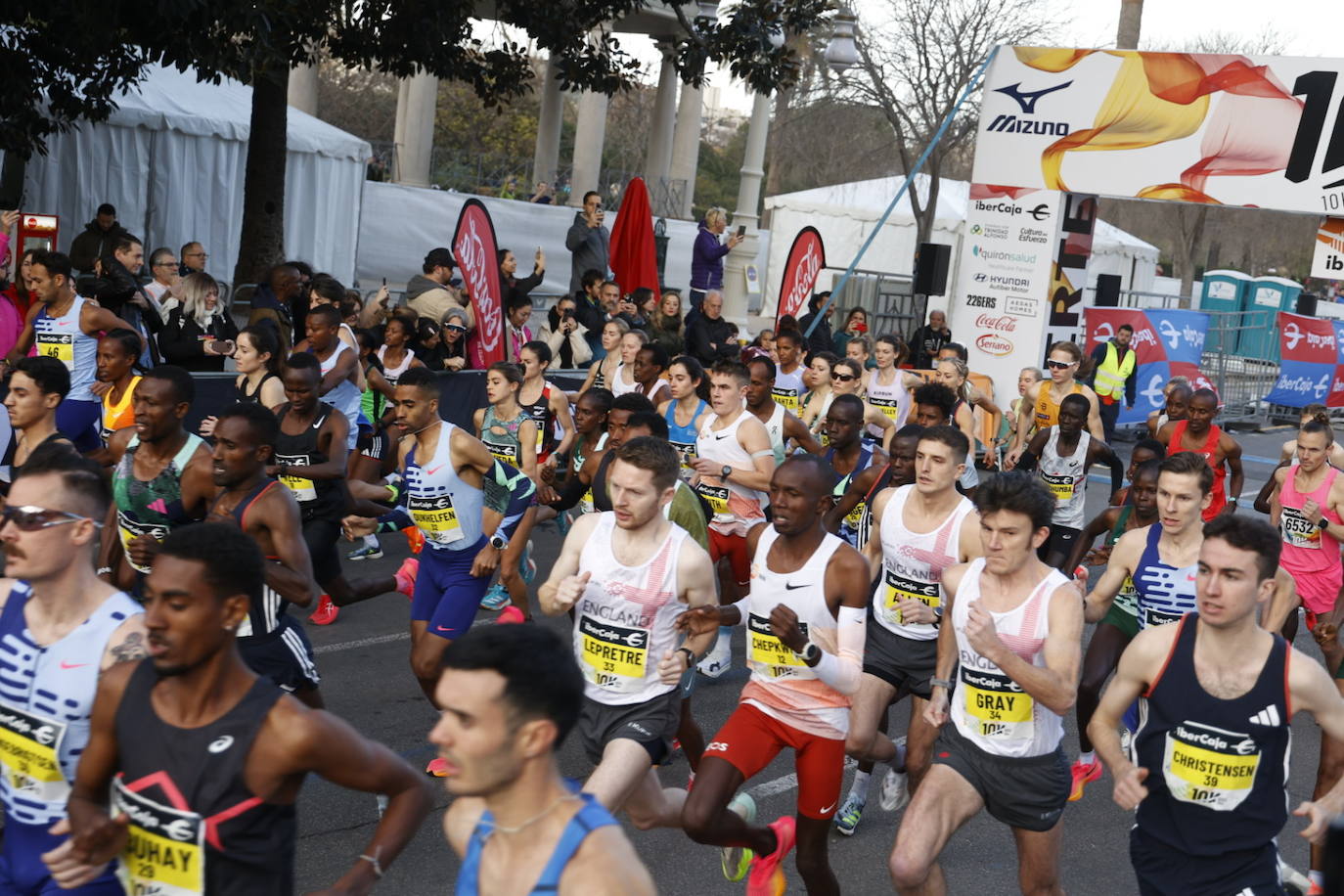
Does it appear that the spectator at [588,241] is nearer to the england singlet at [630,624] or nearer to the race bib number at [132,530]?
the race bib number at [132,530]

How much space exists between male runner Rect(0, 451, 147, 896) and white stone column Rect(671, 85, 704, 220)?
23069mm

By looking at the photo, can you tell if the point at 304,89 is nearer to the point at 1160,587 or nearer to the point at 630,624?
the point at 1160,587

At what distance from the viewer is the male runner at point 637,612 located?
523 cm

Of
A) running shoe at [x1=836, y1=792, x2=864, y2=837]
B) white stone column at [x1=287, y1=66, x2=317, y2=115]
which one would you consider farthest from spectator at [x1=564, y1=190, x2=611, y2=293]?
running shoe at [x1=836, y1=792, x2=864, y2=837]

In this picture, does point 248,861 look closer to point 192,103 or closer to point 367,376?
point 367,376

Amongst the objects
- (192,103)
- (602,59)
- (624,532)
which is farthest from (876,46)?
(624,532)

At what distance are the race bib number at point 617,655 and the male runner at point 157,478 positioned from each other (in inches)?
66.4

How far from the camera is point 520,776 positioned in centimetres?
293

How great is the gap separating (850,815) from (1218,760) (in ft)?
8.10

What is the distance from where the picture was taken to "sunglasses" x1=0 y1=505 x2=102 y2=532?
3.81 meters

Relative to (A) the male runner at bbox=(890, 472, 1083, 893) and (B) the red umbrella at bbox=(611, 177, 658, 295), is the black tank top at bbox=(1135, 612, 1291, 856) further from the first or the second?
(B) the red umbrella at bbox=(611, 177, 658, 295)

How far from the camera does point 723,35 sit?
15719 millimetres

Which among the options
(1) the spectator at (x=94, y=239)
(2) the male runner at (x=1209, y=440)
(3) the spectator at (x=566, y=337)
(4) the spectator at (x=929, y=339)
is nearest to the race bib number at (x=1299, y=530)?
(2) the male runner at (x=1209, y=440)

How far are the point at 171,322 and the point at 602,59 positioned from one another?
675 cm
